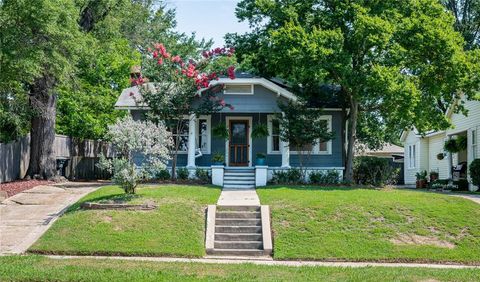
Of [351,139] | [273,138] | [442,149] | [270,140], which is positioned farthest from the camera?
[442,149]

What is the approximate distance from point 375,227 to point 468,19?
101ft

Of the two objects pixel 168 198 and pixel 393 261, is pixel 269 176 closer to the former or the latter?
pixel 168 198

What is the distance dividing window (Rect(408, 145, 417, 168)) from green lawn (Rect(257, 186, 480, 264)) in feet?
58.0

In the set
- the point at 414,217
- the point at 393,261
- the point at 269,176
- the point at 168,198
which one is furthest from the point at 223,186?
the point at 393,261

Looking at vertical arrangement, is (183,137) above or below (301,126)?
below

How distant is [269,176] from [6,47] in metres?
11.0

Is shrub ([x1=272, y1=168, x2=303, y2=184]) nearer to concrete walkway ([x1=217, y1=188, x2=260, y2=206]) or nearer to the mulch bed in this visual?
concrete walkway ([x1=217, y1=188, x2=260, y2=206])

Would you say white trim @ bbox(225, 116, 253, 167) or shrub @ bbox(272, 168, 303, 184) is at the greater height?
white trim @ bbox(225, 116, 253, 167)

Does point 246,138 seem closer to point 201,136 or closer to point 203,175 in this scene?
point 201,136

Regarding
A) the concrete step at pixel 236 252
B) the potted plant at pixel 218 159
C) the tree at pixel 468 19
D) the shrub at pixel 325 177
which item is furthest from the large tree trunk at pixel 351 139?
the tree at pixel 468 19

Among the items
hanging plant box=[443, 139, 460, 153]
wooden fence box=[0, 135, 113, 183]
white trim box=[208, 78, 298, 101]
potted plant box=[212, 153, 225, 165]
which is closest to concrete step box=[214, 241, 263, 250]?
potted plant box=[212, 153, 225, 165]

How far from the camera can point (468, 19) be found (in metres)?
40.5

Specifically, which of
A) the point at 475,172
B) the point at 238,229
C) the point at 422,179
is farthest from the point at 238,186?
the point at 422,179

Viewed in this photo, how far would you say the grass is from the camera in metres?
10.2
